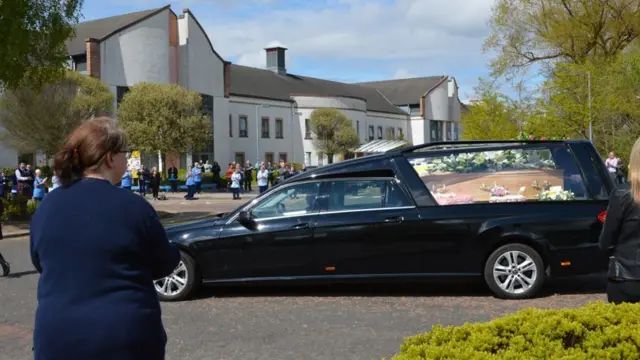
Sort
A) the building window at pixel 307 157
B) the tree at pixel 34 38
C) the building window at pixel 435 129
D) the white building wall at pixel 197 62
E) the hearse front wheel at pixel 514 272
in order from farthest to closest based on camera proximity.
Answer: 1. the building window at pixel 435 129
2. the building window at pixel 307 157
3. the white building wall at pixel 197 62
4. the tree at pixel 34 38
5. the hearse front wheel at pixel 514 272

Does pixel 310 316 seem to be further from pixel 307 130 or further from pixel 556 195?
pixel 307 130

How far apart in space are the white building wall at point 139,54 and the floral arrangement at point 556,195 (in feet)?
138

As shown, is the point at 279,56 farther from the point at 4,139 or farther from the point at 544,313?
the point at 544,313

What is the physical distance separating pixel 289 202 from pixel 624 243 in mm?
4795

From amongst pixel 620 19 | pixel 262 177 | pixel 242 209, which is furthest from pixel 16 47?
pixel 620 19

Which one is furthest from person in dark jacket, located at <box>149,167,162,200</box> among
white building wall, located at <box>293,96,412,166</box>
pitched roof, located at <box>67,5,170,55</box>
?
white building wall, located at <box>293,96,412,166</box>

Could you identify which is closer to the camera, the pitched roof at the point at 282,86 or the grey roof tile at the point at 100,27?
the grey roof tile at the point at 100,27

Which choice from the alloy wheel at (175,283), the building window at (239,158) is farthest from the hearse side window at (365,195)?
the building window at (239,158)

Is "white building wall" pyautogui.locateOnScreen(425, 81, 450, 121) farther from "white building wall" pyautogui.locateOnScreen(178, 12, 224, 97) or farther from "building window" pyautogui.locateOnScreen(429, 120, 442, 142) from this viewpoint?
"white building wall" pyautogui.locateOnScreen(178, 12, 224, 97)

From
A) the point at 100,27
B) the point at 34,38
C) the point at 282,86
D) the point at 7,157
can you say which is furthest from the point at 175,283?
the point at 282,86

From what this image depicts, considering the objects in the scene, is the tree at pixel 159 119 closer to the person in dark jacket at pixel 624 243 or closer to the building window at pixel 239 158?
the building window at pixel 239 158

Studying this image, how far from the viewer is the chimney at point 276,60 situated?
236 feet

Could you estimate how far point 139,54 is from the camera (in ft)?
159

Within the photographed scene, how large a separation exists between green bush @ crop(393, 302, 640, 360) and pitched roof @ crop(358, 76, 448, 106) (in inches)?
3271
